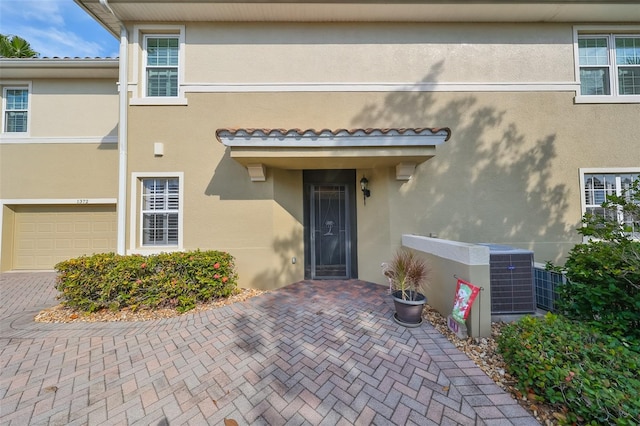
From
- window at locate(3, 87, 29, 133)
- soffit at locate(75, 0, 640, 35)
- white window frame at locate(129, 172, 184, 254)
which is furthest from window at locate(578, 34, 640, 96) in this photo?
window at locate(3, 87, 29, 133)

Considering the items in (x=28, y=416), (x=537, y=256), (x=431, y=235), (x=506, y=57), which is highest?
(x=506, y=57)

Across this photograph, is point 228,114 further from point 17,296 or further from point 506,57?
point 506,57

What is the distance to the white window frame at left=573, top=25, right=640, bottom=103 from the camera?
19.5 ft

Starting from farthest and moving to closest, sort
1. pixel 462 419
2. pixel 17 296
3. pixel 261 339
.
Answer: pixel 17 296 → pixel 261 339 → pixel 462 419

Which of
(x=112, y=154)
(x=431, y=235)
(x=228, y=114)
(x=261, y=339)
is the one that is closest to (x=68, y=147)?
(x=112, y=154)

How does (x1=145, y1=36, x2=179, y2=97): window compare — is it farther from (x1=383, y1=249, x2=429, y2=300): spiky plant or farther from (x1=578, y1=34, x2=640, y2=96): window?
(x1=578, y1=34, x2=640, y2=96): window

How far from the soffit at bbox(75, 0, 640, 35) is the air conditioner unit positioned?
6.04 metres

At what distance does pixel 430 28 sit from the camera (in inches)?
240

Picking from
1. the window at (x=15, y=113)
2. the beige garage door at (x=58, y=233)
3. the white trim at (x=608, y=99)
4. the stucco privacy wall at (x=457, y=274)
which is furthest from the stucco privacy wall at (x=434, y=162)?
the window at (x=15, y=113)

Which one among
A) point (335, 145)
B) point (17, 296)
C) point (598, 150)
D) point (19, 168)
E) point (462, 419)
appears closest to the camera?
point (462, 419)

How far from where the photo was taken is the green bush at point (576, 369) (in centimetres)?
183

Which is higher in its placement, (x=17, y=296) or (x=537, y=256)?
(x=537, y=256)

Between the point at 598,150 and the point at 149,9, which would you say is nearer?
the point at 149,9

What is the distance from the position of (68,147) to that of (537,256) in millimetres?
14381
